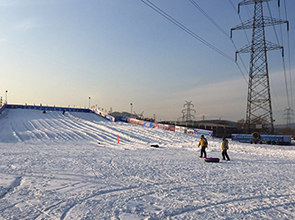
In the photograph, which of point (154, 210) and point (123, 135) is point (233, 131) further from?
point (154, 210)

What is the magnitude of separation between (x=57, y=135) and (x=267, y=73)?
29.6 metres

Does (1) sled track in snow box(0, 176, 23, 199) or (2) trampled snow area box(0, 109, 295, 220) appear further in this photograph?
(1) sled track in snow box(0, 176, 23, 199)

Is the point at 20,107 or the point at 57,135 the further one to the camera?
the point at 20,107

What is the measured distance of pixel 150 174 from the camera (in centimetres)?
984

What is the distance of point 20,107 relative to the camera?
62.4 m

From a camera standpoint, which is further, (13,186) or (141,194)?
(13,186)

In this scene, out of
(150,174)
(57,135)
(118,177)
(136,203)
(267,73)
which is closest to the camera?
(136,203)

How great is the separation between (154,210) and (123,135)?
2599 centimetres

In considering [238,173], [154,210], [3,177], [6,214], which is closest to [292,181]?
[238,173]

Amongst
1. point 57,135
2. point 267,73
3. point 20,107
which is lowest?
point 57,135

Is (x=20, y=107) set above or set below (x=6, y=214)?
above

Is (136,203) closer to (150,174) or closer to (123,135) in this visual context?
(150,174)

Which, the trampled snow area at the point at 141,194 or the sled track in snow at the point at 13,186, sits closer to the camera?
the trampled snow area at the point at 141,194

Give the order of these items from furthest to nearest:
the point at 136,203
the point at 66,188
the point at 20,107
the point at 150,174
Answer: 1. the point at 20,107
2. the point at 150,174
3. the point at 66,188
4. the point at 136,203
